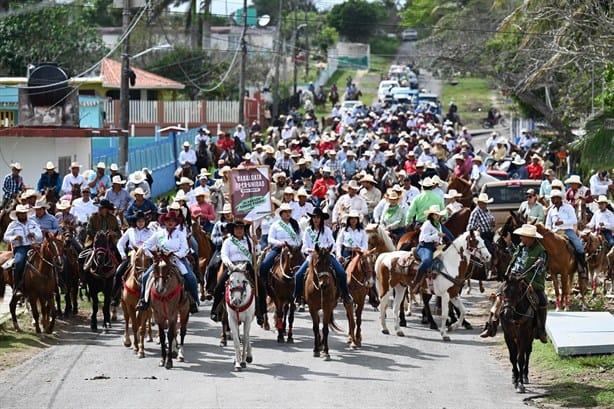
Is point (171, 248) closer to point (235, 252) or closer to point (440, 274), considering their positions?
point (235, 252)

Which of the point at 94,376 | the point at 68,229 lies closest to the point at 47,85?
the point at 68,229

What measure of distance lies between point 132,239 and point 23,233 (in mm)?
2176

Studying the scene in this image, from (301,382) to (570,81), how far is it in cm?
2380

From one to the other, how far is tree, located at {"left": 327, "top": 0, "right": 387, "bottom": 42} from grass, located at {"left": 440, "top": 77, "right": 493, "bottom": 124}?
20220mm

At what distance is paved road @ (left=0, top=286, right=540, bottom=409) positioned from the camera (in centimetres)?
1681

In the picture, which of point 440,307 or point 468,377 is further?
point 440,307

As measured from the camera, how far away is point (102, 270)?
74.7ft

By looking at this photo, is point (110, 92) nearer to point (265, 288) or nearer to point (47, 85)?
point (47, 85)

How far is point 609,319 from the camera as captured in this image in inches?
835

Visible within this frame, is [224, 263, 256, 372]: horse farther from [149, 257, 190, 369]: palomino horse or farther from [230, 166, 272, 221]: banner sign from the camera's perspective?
[230, 166, 272, 221]: banner sign

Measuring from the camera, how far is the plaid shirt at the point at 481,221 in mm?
25531

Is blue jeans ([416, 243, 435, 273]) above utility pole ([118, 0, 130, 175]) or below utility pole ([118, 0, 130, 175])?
below

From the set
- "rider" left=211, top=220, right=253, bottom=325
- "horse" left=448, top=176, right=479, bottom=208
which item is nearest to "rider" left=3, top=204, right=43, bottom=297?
"rider" left=211, top=220, right=253, bottom=325

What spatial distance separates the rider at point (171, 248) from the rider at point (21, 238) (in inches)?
117
